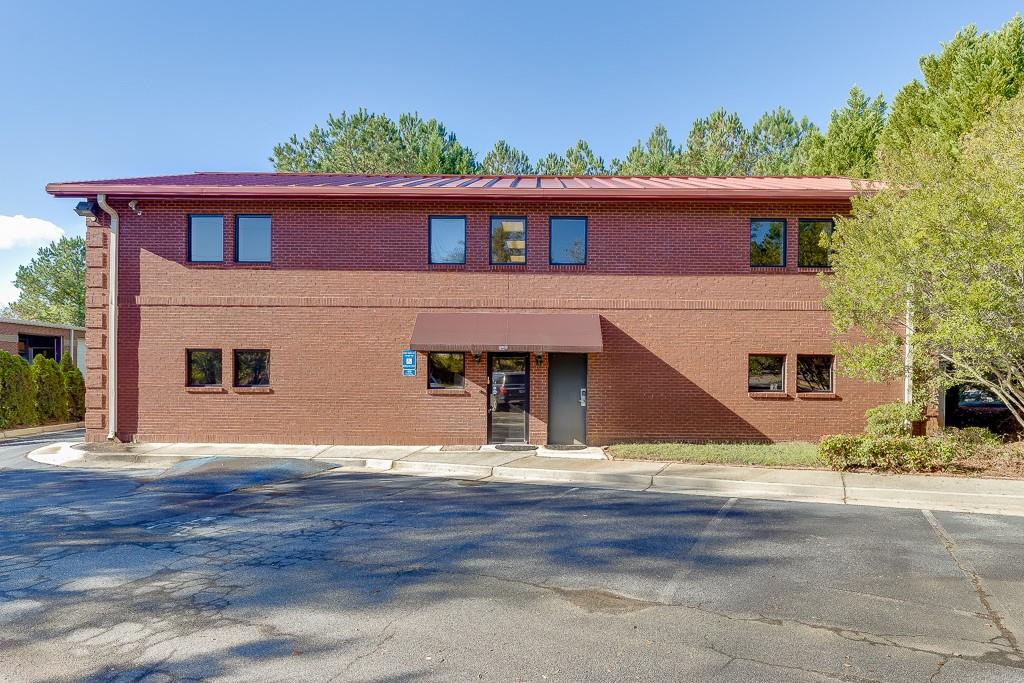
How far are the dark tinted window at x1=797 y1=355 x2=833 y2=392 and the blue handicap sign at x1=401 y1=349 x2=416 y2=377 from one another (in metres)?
9.02

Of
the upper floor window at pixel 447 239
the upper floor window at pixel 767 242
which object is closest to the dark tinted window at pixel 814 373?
Answer: the upper floor window at pixel 767 242

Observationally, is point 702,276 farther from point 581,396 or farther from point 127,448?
point 127,448

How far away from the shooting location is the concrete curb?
62.9ft

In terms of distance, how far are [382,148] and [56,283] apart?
42.9 metres

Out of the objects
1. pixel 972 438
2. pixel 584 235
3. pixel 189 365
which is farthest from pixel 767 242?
pixel 189 365

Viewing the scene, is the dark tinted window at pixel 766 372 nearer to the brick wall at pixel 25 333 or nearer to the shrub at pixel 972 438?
the shrub at pixel 972 438

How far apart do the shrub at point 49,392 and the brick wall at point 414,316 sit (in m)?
7.59

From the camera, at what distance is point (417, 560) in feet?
22.5

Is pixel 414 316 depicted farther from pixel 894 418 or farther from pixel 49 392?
pixel 49 392

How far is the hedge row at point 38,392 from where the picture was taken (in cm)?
1984

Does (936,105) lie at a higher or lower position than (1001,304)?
higher

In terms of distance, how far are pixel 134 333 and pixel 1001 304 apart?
58.8ft

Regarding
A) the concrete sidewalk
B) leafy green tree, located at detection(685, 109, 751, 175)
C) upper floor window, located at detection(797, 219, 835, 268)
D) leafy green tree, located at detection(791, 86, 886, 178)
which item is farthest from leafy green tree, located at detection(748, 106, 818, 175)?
the concrete sidewalk

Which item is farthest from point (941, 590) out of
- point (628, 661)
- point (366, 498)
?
point (366, 498)
